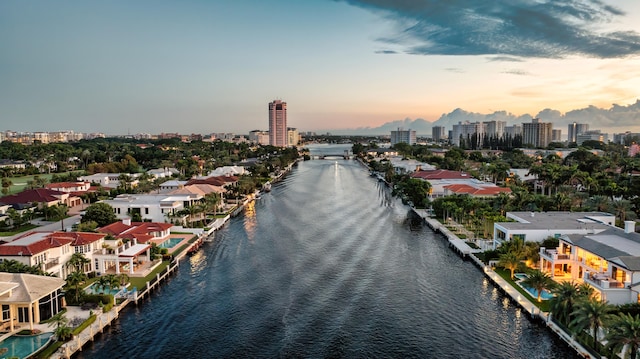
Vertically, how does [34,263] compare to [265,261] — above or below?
above

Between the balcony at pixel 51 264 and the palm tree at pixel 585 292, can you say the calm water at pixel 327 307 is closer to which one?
the palm tree at pixel 585 292

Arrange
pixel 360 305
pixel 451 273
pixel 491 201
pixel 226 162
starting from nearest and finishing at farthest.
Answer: pixel 360 305 < pixel 451 273 < pixel 491 201 < pixel 226 162

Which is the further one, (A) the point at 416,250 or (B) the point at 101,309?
(A) the point at 416,250

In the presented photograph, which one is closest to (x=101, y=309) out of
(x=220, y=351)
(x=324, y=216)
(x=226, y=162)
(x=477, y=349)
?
(x=220, y=351)

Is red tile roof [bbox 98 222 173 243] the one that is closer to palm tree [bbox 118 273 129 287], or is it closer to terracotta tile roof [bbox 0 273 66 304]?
palm tree [bbox 118 273 129 287]

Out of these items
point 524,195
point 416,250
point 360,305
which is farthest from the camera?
point 524,195

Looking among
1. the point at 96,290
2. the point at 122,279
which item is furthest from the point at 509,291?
the point at 96,290

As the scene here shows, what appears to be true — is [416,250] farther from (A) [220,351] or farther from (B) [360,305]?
(A) [220,351]

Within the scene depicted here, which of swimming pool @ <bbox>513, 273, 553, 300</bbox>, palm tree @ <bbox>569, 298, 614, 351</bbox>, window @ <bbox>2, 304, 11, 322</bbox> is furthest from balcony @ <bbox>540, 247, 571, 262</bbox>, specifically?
window @ <bbox>2, 304, 11, 322</bbox>
